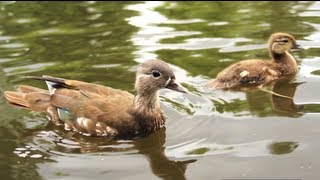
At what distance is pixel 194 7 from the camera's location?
39.3ft

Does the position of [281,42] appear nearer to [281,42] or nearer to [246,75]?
[281,42]

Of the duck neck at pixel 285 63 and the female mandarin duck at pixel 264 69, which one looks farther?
the duck neck at pixel 285 63

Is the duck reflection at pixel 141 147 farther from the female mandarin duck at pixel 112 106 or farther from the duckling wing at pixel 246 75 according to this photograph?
the duckling wing at pixel 246 75

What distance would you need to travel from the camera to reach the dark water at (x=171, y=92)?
557cm

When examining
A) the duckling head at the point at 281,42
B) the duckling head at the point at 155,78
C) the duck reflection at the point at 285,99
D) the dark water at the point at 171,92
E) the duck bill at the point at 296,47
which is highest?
the duckling head at the point at 155,78

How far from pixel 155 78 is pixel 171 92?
3.79 feet

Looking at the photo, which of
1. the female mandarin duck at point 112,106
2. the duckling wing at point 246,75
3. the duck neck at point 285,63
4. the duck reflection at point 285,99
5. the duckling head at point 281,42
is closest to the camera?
the female mandarin duck at point 112,106

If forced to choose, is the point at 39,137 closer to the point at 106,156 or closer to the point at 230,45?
the point at 106,156

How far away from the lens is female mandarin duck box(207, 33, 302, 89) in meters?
7.46

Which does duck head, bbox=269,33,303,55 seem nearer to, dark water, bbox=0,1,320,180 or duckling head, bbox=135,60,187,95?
dark water, bbox=0,1,320,180

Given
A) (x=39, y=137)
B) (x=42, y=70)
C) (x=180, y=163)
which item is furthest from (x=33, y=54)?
(x=180, y=163)

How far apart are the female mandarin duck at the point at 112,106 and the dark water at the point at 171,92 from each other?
5.3 inches

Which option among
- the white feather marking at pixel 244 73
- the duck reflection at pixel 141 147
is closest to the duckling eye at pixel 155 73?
the duck reflection at pixel 141 147

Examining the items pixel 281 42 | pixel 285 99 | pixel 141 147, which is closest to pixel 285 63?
pixel 281 42
